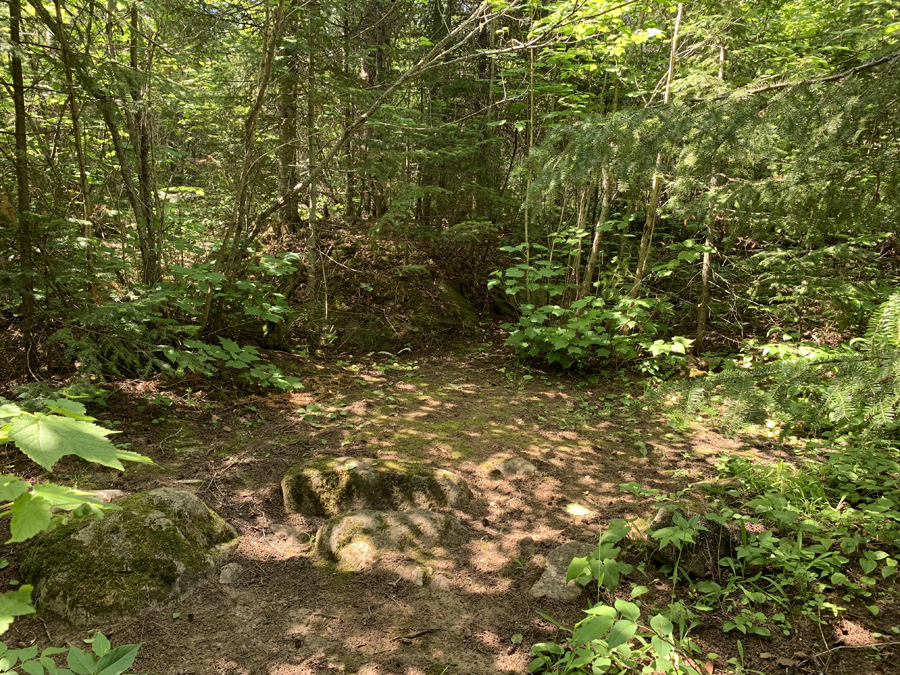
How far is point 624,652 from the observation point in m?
2.17

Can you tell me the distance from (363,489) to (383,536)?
1.76 ft

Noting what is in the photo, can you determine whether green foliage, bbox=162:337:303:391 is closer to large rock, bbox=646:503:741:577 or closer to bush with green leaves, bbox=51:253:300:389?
bush with green leaves, bbox=51:253:300:389

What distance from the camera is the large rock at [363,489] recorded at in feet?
11.8

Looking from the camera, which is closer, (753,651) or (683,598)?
(753,651)

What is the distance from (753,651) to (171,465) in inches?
160

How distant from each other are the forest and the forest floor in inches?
0.9

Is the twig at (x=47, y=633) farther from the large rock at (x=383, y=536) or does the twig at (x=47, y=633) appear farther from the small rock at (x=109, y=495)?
the large rock at (x=383, y=536)

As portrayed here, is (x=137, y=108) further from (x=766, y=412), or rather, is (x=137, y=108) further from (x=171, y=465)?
(x=766, y=412)

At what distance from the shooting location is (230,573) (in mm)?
2850

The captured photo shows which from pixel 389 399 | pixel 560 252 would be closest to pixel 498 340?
pixel 560 252

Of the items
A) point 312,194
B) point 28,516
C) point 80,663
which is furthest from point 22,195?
point 80,663

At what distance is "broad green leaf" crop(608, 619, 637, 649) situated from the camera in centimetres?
195

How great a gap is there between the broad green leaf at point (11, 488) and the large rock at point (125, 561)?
5.42 feet

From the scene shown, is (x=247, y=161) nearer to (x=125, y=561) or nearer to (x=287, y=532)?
(x=287, y=532)
